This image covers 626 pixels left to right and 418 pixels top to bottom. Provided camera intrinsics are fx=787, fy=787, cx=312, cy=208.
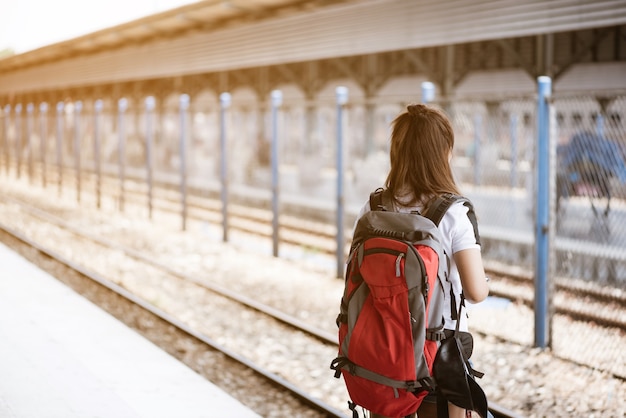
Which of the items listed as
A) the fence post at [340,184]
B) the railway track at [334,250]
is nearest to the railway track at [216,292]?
the fence post at [340,184]

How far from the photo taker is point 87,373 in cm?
526

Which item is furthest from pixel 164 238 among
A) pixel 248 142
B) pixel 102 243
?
pixel 248 142

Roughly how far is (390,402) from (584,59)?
1669cm

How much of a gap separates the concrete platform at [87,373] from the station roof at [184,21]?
9.40 m

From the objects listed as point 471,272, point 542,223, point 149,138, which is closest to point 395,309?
point 471,272

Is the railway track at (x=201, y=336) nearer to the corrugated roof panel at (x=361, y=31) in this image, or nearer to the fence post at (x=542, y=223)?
the fence post at (x=542, y=223)

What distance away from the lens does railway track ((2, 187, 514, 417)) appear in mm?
5488

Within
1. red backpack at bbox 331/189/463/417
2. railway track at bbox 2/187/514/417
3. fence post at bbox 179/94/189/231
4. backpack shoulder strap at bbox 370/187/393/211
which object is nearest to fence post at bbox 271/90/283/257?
railway track at bbox 2/187/514/417

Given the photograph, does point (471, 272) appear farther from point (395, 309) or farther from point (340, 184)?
point (340, 184)

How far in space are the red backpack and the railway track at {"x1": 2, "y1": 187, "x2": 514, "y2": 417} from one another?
2.80 m

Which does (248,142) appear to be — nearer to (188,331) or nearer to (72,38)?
(72,38)

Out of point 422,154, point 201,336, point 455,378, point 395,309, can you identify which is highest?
point 422,154

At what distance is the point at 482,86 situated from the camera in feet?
65.4

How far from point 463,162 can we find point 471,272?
11092mm
